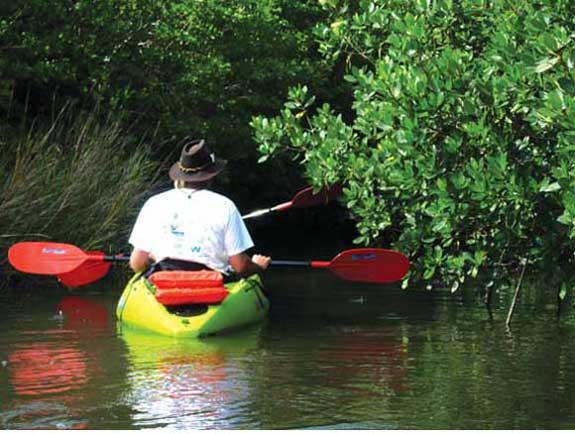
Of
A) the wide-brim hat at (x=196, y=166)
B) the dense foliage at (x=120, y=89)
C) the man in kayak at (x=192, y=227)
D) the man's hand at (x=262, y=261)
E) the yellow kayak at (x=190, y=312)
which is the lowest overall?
the yellow kayak at (x=190, y=312)

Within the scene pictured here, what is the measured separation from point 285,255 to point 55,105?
22.7 feet

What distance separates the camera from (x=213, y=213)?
1297 centimetres

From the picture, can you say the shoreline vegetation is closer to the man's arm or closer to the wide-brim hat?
the wide-brim hat

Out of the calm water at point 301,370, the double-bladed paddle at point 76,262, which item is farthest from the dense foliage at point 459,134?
the double-bladed paddle at point 76,262

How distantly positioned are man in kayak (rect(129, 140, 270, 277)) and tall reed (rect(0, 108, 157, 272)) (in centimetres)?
336

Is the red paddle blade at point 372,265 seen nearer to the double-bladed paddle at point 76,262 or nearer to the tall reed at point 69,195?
the double-bladed paddle at point 76,262

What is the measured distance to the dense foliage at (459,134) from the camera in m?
9.33

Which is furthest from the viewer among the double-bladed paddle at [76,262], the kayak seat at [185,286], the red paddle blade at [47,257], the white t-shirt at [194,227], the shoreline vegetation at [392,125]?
the red paddle blade at [47,257]

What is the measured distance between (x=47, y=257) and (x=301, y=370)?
4.58 m

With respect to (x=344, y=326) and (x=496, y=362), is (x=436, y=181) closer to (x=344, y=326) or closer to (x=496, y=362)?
(x=496, y=362)

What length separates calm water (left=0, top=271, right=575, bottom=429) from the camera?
29.7ft

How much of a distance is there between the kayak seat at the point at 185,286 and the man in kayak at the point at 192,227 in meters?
0.28

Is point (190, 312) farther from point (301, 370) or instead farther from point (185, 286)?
point (301, 370)

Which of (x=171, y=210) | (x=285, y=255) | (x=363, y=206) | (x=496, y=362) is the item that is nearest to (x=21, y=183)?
(x=171, y=210)
